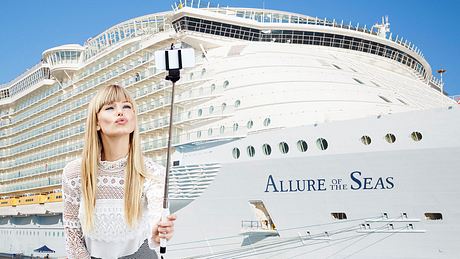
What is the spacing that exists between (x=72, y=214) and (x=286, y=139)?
11347mm

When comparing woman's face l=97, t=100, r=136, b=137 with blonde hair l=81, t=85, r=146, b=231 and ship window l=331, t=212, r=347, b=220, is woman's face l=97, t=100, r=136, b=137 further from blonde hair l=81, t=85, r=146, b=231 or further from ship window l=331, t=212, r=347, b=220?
ship window l=331, t=212, r=347, b=220

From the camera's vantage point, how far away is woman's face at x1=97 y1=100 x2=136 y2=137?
2.69 metres

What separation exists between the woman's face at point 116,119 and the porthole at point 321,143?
35.5ft

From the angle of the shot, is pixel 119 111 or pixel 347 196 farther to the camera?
pixel 347 196

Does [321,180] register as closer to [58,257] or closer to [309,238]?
[309,238]

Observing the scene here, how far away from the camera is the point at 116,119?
268 cm

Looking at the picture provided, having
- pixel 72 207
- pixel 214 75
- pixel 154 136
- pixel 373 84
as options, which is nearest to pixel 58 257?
pixel 154 136

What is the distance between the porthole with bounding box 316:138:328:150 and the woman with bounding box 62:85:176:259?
10.7 meters

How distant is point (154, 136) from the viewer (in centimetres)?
2211

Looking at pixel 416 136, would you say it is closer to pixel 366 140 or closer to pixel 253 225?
pixel 366 140

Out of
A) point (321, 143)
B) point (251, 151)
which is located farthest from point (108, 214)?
point (251, 151)

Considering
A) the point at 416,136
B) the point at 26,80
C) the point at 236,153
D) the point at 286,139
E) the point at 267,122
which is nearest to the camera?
the point at 416,136

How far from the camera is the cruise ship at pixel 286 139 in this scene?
11.9m

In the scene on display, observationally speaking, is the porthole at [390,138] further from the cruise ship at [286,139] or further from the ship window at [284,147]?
the ship window at [284,147]
